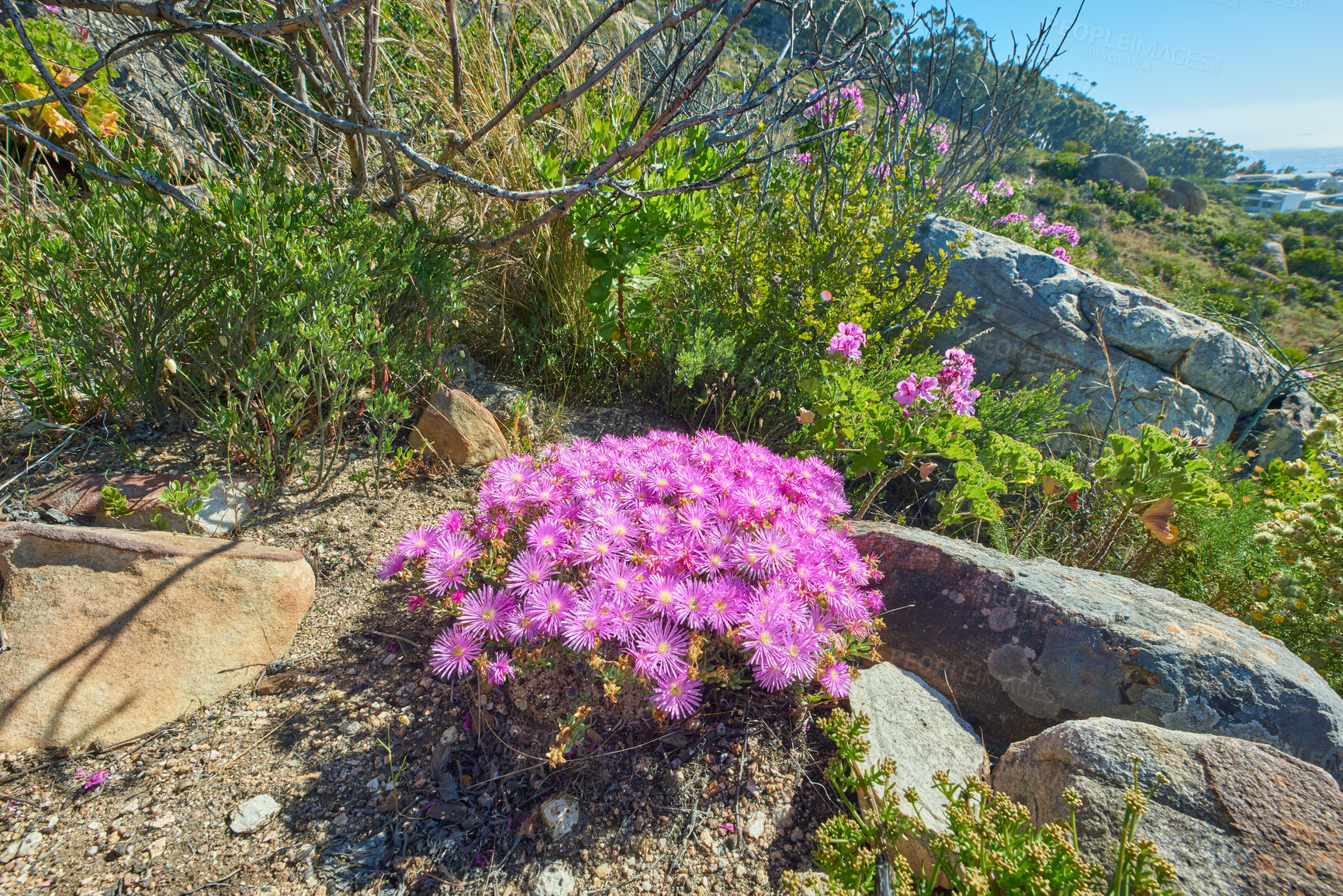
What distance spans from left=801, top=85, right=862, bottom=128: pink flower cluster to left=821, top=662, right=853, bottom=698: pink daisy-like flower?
3393 mm

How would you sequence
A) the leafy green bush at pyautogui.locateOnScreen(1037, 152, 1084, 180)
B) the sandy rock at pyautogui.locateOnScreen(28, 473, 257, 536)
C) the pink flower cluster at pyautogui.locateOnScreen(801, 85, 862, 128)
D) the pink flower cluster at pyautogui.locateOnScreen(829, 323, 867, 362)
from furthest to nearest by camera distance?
1. the leafy green bush at pyautogui.locateOnScreen(1037, 152, 1084, 180)
2. the pink flower cluster at pyautogui.locateOnScreen(801, 85, 862, 128)
3. the pink flower cluster at pyautogui.locateOnScreen(829, 323, 867, 362)
4. the sandy rock at pyautogui.locateOnScreen(28, 473, 257, 536)

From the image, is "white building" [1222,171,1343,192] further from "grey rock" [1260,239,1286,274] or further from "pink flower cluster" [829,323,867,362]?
"pink flower cluster" [829,323,867,362]

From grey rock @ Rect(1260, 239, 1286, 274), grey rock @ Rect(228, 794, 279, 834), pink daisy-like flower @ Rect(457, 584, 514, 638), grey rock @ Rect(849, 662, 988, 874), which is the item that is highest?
grey rock @ Rect(1260, 239, 1286, 274)

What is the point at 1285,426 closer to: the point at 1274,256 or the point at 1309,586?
the point at 1309,586

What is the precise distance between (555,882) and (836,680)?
873 mm

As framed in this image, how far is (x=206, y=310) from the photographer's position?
7.89 feet

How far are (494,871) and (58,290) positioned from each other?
238 centimetres

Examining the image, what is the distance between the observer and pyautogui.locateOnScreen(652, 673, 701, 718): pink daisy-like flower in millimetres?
1444

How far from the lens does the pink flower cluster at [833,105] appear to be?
387 centimetres

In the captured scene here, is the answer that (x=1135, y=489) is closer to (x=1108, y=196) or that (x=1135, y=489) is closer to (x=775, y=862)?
(x=775, y=862)

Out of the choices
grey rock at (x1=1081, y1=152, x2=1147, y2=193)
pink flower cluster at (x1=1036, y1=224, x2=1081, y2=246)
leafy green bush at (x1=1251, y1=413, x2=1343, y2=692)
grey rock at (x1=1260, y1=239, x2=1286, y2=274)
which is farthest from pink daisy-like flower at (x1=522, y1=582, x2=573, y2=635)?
grey rock at (x1=1081, y1=152, x2=1147, y2=193)

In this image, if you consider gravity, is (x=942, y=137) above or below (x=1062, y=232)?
above

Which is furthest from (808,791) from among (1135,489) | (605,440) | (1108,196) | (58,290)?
(1108,196)

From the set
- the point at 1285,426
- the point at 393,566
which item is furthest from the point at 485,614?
the point at 1285,426
